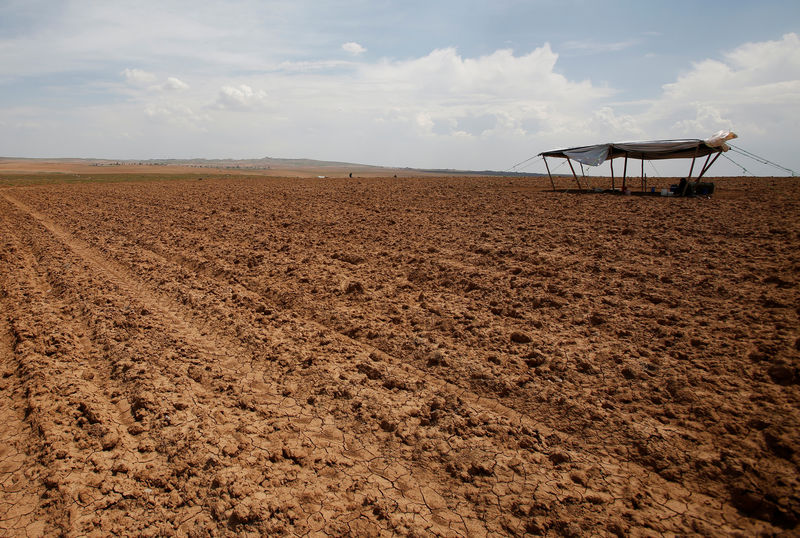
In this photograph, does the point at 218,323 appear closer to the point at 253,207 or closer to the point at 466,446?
the point at 466,446

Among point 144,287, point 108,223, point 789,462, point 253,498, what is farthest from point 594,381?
point 108,223

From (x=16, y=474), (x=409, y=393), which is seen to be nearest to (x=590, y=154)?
(x=409, y=393)

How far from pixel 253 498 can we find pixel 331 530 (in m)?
0.61

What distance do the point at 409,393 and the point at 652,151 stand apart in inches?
693

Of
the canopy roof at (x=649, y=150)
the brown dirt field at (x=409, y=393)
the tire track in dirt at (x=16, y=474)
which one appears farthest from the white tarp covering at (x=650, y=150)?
the tire track in dirt at (x=16, y=474)

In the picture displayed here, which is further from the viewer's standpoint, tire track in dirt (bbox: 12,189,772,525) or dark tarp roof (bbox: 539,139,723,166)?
dark tarp roof (bbox: 539,139,723,166)

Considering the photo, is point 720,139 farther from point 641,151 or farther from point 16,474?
point 16,474

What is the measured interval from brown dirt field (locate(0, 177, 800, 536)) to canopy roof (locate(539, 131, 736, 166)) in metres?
9.45

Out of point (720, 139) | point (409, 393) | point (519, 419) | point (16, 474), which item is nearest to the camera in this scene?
point (16, 474)

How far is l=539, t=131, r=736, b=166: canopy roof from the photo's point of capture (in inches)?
671

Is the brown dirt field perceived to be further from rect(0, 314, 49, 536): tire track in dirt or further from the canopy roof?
the canopy roof

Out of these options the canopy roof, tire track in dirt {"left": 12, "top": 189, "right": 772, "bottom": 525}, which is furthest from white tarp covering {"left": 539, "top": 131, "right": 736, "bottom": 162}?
tire track in dirt {"left": 12, "top": 189, "right": 772, "bottom": 525}

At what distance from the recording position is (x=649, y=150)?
1791 cm

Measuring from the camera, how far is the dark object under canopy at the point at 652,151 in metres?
17.1
